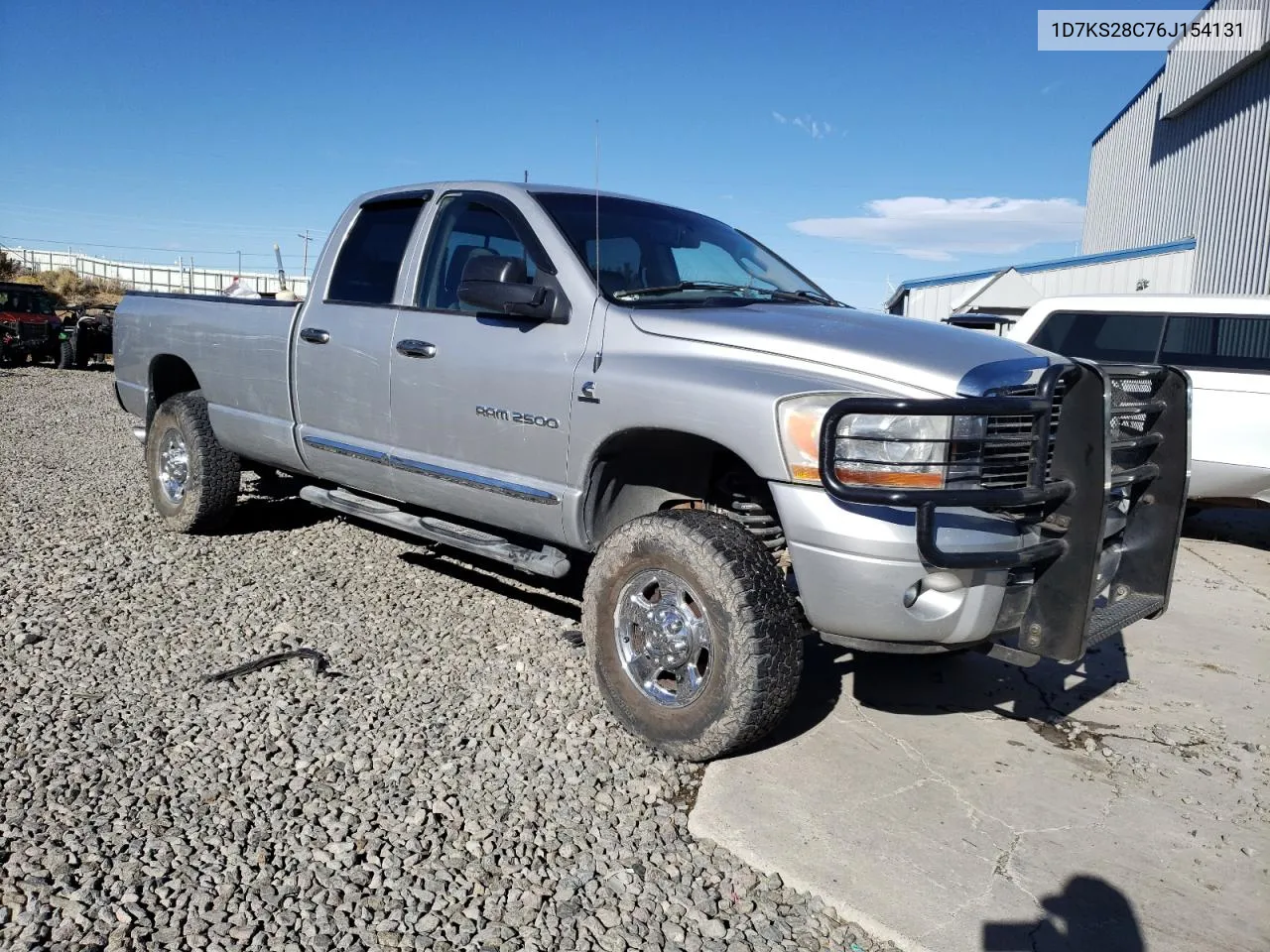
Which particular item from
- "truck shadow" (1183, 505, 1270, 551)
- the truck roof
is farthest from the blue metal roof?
the truck roof

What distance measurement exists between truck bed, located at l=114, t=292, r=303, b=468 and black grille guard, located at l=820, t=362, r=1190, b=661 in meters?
3.43

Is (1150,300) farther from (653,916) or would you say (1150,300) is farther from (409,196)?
(653,916)

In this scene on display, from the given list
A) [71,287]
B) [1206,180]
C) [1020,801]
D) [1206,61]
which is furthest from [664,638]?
[71,287]

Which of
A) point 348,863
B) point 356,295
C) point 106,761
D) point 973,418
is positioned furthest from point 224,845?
point 356,295

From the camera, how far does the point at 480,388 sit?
411 centimetres

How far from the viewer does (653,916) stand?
258cm

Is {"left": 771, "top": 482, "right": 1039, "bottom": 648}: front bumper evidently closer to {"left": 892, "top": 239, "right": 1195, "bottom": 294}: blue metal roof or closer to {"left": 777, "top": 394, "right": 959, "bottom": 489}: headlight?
{"left": 777, "top": 394, "right": 959, "bottom": 489}: headlight

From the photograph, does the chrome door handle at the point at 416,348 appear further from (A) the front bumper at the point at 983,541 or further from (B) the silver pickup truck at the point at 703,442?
(A) the front bumper at the point at 983,541

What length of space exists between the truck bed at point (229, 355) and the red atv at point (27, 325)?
53.2 feet

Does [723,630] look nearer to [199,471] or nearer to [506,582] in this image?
[506,582]

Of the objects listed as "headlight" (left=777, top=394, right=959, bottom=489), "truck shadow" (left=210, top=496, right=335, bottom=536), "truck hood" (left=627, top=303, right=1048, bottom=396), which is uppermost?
"truck hood" (left=627, top=303, right=1048, bottom=396)

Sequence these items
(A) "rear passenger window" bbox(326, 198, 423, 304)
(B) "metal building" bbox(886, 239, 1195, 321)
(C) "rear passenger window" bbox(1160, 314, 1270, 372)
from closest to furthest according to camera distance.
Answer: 1. (A) "rear passenger window" bbox(326, 198, 423, 304)
2. (C) "rear passenger window" bbox(1160, 314, 1270, 372)
3. (B) "metal building" bbox(886, 239, 1195, 321)

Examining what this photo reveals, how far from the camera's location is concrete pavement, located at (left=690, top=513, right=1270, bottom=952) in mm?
2668

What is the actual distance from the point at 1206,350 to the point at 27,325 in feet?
69.0
